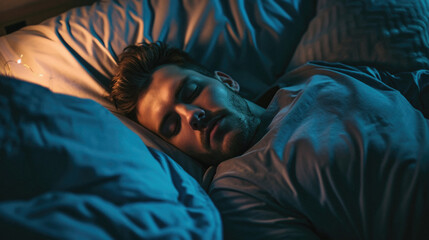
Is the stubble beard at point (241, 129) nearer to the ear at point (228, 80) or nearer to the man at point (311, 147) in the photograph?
the man at point (311, 147)

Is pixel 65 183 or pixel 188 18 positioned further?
pixel 188 18

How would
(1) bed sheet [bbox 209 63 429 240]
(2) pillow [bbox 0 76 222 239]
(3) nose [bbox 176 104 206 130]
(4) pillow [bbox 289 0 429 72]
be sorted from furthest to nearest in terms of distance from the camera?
(4) pillow [bbox 289 0 429 72]
(3) nose [bbox 176 104 206 130]
(1) bed sheet [bbox 209 63 429 240]
(2) pillow [bbox 0 76 222 239]

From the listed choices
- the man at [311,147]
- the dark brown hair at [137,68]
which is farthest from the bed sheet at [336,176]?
the dark brown hair at [137,68]

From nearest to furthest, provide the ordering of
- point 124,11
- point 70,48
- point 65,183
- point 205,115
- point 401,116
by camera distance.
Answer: point 65,183
point 401,116
point 205,115
point 70,48
point 124,11

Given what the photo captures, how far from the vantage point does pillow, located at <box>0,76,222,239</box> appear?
0.47m

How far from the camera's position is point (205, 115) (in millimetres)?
987

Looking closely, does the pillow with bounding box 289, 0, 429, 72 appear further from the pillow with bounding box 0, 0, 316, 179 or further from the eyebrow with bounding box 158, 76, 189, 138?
the eyebrow with bounding box 158, 76, 189, 138

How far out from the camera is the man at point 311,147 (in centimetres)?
64

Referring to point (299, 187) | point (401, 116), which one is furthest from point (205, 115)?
point (401, 116)

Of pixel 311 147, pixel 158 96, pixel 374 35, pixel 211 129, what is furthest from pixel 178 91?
pixel 374 35

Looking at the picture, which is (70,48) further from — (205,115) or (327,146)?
(327,146)

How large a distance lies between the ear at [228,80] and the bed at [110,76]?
0.20ft

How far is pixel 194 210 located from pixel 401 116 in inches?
19.9

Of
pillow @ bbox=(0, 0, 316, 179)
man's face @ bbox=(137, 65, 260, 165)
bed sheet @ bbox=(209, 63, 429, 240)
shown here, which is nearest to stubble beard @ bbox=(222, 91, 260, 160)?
man's face @ bbox=(137, 65, 260, 165)
